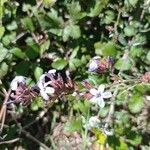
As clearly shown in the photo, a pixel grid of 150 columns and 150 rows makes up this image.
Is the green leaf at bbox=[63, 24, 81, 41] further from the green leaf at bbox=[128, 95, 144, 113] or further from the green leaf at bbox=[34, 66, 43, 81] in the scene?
the green leaf at bbox=[128, 95, 144, 113]

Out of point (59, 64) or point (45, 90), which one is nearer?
point (45, 90)

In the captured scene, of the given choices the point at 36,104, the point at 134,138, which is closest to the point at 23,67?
the point at 36,104

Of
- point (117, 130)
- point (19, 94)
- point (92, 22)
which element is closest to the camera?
point (19, 94)

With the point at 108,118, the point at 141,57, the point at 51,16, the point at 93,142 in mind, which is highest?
the point at 51,16

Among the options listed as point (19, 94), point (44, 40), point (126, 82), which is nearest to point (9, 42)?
point (44, 40)

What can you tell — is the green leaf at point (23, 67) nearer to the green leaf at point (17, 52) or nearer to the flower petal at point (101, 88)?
the green leaf at point (17, 52)

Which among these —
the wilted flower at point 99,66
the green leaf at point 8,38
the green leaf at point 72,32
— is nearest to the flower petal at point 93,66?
the wilted flower at point 99,66

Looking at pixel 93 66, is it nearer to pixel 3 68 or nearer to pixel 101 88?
pixel 101 88

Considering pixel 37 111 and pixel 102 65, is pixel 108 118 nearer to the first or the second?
pixel 102 65
